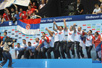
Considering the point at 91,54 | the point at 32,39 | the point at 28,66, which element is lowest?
the point at 28,66

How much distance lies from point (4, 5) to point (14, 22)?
2.12 m

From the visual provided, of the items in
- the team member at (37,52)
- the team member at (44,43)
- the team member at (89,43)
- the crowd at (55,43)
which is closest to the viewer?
the team member at (89,43)

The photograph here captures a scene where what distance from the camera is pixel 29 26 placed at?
1110cm

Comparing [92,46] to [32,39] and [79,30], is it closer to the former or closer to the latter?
[79,30]

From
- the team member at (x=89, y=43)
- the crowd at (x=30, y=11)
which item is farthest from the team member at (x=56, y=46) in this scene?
the crowd at (x=30, y=11)

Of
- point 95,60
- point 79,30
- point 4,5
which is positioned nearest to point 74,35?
point 79,30

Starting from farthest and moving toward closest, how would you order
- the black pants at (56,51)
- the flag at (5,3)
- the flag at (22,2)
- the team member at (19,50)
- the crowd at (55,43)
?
the flag at (5,3) → the flag at (22,2) → the team member at (19,50) → the black pants at (56,51) → the crowd at (55,43)

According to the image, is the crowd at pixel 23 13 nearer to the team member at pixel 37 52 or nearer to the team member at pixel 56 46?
the team member at pixel 37 52

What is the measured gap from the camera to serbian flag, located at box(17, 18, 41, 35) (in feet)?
35.5

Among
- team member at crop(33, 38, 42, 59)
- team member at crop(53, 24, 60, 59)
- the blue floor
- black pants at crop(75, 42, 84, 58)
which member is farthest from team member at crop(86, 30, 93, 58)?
team member at crop(33, 38, 42, 59)

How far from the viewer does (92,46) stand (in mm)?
9266

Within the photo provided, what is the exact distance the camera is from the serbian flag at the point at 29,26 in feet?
35.5

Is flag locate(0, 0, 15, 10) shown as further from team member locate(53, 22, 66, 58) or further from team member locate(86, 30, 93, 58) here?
team member locate(86, 30, 93, 58)

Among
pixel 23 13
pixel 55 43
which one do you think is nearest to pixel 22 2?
pixel 23 13
